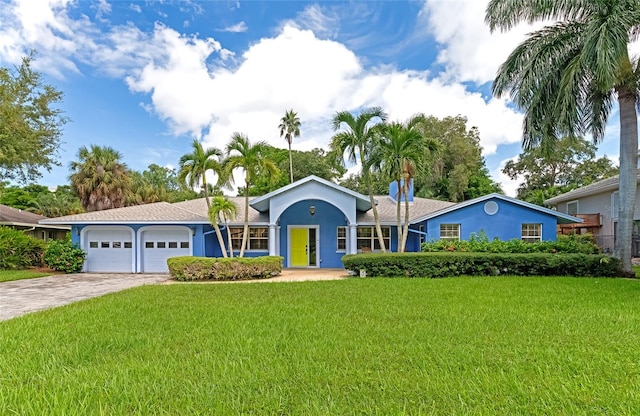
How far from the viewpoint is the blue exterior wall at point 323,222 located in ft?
63.8

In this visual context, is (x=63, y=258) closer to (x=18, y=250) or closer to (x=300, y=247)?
(x=18, y=250)

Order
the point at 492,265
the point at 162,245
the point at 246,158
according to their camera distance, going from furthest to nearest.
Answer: the point at 162,245
the point at 246,158
the point at 492,265

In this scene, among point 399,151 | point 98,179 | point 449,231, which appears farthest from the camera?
point 98,179

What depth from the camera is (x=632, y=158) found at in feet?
44.4

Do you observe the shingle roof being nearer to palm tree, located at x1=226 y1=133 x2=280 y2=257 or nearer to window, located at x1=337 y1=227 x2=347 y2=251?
palm tree, located at x1=226 y1=133 x2=280 y2=257

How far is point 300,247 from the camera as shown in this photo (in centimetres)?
1978

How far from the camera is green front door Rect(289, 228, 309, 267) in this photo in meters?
19.7

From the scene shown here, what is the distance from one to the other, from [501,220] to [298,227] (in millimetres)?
10034

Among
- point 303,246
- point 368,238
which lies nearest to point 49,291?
point 303,246

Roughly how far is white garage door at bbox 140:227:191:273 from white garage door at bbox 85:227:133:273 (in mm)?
870

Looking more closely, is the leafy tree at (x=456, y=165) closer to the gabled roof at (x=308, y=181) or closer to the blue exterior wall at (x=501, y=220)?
the blue exterior wall at (x=501, y=220)

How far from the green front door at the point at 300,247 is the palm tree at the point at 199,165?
5.53m

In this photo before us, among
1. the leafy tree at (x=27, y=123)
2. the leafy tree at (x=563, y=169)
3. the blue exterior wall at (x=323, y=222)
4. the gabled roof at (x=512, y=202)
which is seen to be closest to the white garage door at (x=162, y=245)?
the blue exterior wall at (x=323, y=222)

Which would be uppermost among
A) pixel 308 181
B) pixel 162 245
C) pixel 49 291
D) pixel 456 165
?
pixel 456 165
